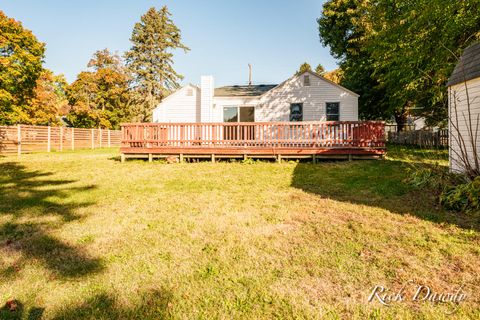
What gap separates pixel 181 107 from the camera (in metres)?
16.8

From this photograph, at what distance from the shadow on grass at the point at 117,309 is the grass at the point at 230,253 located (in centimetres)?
1

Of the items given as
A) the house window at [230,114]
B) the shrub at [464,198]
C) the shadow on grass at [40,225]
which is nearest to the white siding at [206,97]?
the house window at [230,114]

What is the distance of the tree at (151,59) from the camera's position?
35656 mm

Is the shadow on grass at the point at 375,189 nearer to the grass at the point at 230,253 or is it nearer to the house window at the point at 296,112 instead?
the grass at the point at 230,253

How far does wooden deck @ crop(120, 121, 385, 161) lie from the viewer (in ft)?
37.6

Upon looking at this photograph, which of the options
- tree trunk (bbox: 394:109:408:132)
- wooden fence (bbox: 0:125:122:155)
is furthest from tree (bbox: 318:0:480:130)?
wooden fence (bbox: 0:125:122:155)

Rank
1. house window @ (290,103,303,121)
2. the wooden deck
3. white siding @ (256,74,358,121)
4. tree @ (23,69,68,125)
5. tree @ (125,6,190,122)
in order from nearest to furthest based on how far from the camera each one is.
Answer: the wooden deck, white siding @ (256,74,358,121), house window @ (290,103,303,121), tree @ (23,69,68,125), tree @ (125,6,190,122)

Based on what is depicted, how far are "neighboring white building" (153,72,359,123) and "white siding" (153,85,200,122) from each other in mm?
86

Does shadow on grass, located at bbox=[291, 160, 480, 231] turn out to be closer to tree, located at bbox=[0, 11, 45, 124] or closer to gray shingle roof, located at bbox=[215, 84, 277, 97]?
gray shingle roof, located at bbox=[215, 84, 277, 97]

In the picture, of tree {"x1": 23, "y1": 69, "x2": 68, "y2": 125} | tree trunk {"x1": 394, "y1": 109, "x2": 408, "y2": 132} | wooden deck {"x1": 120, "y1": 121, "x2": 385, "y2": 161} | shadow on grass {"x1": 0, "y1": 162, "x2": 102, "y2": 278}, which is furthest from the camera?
tree {"x1": 23, "y1": 69, "x2": 68, "y2": 125}

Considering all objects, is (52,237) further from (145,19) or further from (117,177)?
(145,19)

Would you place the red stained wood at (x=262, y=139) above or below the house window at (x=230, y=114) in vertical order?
below

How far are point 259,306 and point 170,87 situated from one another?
129ft

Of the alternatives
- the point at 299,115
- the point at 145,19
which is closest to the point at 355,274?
the point at 299,115
